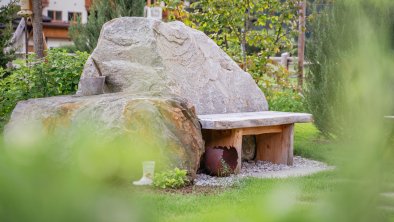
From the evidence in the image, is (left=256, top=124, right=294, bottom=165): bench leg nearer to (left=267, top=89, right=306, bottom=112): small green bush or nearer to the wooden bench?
the wooden bench

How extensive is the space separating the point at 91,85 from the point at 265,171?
2.32 metres

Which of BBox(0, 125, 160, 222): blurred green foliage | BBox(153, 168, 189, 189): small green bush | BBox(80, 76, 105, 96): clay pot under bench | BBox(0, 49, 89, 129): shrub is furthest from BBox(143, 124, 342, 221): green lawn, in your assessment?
BBox(0, 49, 89, 129): shrub

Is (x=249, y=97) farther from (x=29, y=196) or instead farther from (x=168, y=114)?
(x=29, y=196)

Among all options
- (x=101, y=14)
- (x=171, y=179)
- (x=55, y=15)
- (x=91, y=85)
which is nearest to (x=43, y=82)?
(x=91, y=85)

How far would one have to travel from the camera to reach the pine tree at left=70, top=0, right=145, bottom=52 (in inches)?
631

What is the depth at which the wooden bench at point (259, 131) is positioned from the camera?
7.54 m

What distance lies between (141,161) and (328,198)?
225mm

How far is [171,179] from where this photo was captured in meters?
6.76

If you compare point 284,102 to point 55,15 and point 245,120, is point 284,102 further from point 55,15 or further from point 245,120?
point 55,15

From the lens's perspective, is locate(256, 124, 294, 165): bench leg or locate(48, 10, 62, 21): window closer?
locate(256, 124, 294, 165): bench leg

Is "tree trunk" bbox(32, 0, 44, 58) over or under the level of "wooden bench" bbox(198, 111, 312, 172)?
over

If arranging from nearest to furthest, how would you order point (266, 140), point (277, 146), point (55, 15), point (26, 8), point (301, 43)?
point (277, 146)
point (266, 140)
point (26, 8)
point (301, 43)
point (55, 15)

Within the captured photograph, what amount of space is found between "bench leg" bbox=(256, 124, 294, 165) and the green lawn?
0.44m

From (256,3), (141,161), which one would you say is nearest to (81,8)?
(256,3)
